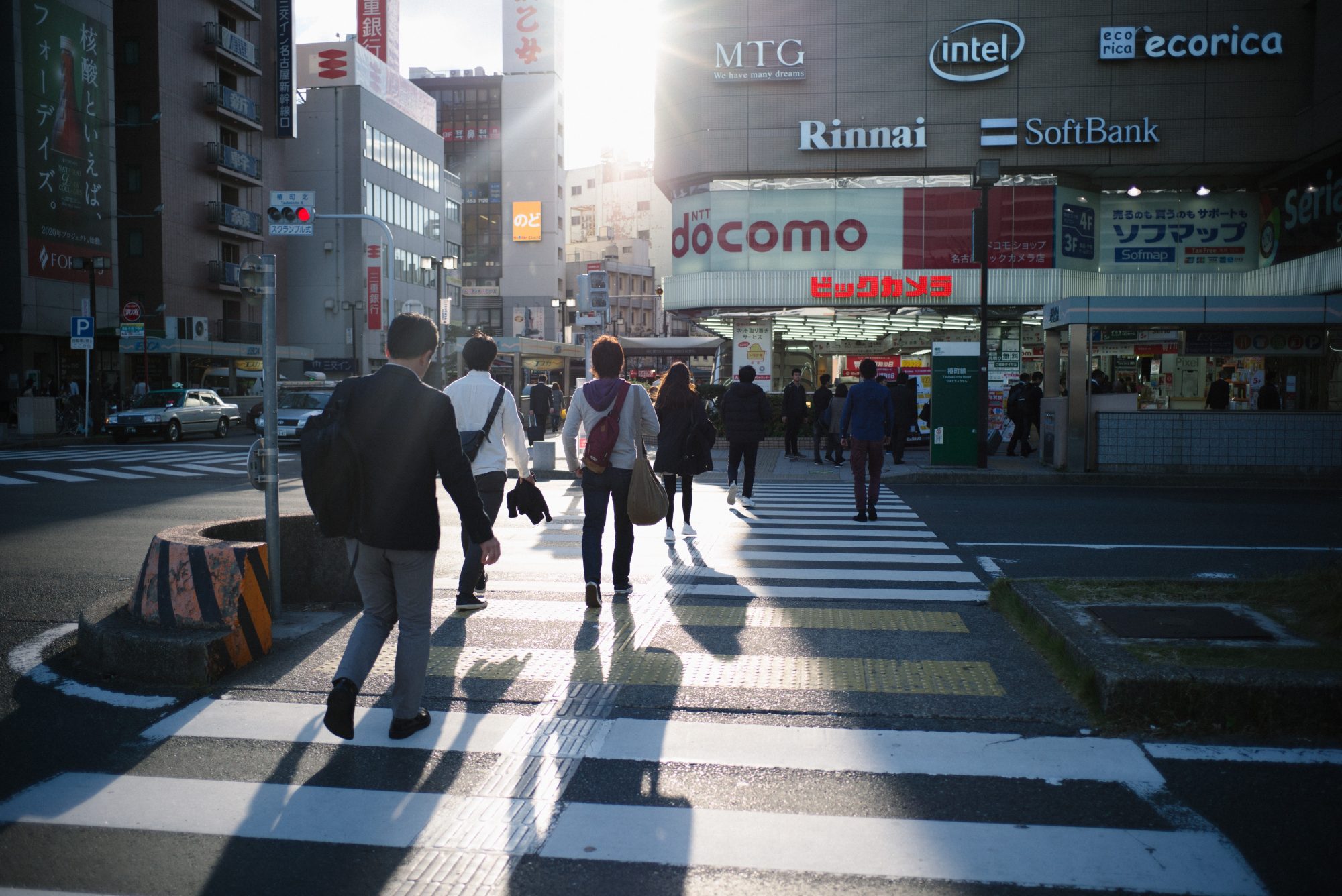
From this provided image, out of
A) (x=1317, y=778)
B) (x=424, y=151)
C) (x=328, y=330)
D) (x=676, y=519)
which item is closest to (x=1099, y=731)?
(x=1317, y=778)

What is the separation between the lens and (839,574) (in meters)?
8.38

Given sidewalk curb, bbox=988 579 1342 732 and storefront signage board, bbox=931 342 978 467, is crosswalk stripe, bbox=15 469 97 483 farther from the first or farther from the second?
sidewalk curb, bbox=988 579 1342 732

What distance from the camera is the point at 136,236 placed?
46125mm

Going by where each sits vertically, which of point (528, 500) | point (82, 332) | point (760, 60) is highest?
point (760, 60)

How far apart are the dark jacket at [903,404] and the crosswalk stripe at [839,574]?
420 inches

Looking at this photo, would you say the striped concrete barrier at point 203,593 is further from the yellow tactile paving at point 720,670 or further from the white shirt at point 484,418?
the white shirt at point 484,418

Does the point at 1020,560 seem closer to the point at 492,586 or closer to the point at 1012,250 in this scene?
the point at 492,586

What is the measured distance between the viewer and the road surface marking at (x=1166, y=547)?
965cm

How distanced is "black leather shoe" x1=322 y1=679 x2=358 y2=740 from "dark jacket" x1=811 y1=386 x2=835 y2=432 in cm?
1715

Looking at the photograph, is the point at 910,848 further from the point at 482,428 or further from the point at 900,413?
the point at 900,413

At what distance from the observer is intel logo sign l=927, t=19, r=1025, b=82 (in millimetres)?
29125

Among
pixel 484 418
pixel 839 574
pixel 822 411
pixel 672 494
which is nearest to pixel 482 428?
pixel 484 418

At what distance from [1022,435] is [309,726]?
65.6 ft

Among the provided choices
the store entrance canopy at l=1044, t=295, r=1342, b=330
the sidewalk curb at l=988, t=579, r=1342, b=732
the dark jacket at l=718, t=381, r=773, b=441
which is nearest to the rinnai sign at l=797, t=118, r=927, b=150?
the store entrance canopy at l=1044, t=295, r=1342, b=330
